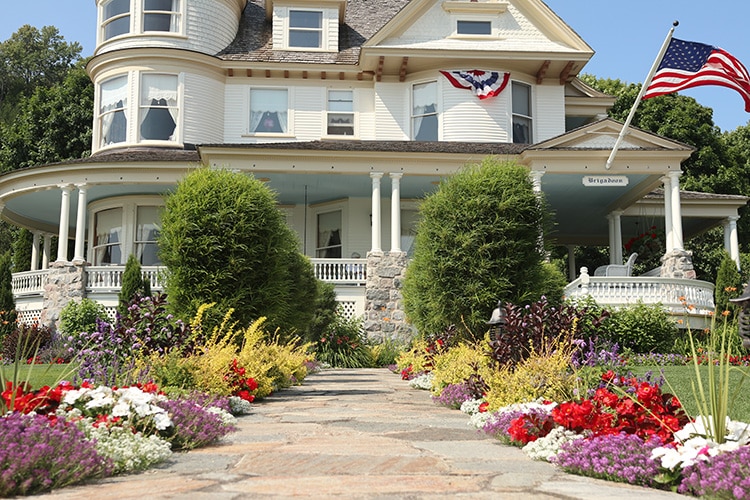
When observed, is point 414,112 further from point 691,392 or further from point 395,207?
point 691,392

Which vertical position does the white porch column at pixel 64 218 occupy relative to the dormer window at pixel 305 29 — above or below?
below

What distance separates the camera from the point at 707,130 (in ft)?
118

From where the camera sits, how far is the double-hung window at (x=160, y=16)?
23.6 m

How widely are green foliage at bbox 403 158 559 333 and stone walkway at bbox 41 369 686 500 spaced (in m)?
2.90

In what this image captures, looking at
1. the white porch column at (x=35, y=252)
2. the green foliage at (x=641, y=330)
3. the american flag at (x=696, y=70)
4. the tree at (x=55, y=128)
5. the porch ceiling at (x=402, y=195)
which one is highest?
the tree at (x=55, y=128)

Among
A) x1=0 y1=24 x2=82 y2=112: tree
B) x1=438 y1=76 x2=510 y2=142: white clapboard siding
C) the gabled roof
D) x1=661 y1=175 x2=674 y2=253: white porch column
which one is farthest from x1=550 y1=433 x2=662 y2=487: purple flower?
x1=0 y1=24 x2=82 y2=112: tree

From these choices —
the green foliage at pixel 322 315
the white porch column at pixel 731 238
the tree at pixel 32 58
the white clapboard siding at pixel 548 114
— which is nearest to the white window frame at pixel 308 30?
the white clapboard siding at pixel 548 114

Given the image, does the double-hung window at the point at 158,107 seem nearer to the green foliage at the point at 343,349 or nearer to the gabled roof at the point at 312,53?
the gabled roof at the point at 312,53

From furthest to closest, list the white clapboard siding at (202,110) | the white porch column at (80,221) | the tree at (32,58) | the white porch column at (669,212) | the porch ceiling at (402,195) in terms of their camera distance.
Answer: the tree at (32,58)
the white clapboard siding at (202,110)
the porch ceiling at (402,195)
the white porch column at (80,221)
the white porch column at (669,212)

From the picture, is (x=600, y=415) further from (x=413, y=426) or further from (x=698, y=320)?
(x=698, y=320)

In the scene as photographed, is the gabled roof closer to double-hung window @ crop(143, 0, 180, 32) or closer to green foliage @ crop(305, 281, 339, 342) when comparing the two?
double-hung window @ crop(143, 0, 180, 32)

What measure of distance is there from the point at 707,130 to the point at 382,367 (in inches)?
977

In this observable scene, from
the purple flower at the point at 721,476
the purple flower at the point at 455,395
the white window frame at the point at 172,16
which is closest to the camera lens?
the purple flower at the point at 721,476

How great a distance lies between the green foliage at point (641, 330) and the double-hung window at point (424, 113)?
28.7 feet
